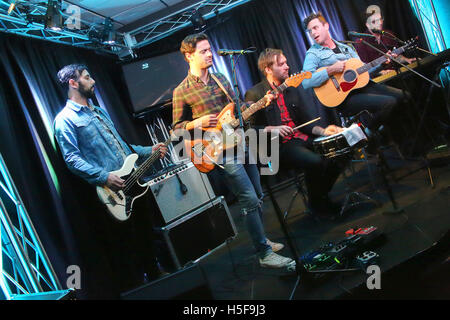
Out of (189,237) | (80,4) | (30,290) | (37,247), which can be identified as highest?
(80,4)

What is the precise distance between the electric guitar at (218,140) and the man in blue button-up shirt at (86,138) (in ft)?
1.68

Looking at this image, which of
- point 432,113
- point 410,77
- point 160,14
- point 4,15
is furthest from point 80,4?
point 432,113

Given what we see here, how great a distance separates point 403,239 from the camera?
2330 mm

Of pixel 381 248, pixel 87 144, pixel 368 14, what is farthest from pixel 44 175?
pixel 368 14

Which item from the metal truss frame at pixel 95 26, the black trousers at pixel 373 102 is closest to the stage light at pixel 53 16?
the metal truss frame at pixel 95 26

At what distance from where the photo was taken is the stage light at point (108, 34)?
458 centimetres

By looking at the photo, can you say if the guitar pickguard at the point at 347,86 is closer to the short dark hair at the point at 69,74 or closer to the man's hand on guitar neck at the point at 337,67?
the man's hand on guitar neck at the point at 337,67

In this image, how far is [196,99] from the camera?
9.05 ft

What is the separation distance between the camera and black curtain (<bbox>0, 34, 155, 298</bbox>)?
2.93 metres

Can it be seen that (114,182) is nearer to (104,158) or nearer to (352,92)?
(104,158)

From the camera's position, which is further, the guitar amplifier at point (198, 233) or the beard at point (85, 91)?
the guitar amplifier at point (198, 233)

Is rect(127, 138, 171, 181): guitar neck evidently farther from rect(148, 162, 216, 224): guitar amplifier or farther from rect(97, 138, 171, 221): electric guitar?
rect(148, 162, 216, 224): guitar amplifier
